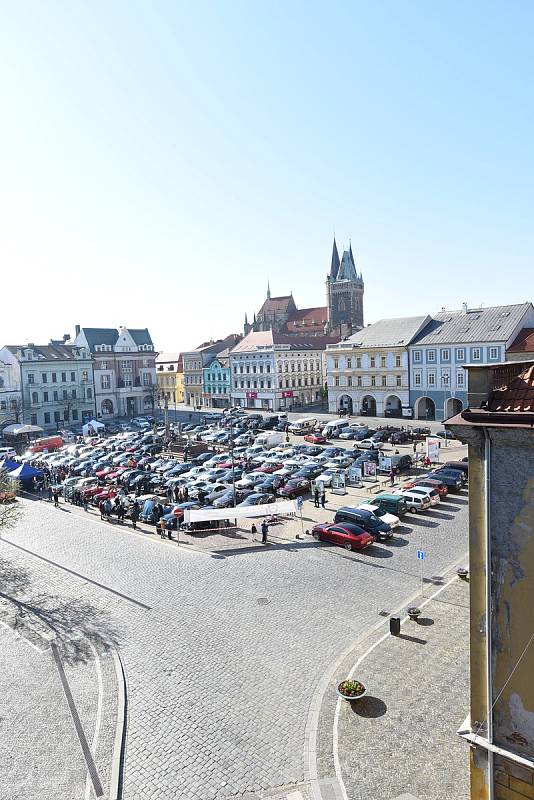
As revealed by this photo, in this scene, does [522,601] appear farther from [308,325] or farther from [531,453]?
[308,325]

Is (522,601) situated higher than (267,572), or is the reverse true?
(522,601)

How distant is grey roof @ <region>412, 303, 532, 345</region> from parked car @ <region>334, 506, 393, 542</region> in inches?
1408

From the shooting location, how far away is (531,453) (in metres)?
8.15

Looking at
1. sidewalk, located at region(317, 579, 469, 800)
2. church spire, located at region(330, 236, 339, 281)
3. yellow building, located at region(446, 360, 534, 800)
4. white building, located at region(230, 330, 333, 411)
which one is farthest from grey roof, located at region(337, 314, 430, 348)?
yellow building, located at region(446, 360, 534, 800)

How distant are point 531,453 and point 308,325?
353 ft

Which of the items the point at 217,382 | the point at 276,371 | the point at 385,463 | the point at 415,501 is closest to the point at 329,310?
the point at 217,382

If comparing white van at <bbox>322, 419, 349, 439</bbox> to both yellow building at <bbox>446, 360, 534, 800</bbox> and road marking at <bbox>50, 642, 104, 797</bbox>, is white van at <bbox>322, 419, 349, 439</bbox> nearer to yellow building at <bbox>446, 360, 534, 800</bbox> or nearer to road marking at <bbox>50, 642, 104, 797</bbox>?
road marking at <bbox>50, 642, 104, 797</bbox>

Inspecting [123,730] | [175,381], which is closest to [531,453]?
[123,730]

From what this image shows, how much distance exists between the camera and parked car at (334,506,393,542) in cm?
2472

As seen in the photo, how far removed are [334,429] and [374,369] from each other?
44.5 ft

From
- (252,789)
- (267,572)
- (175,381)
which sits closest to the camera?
(252,789)

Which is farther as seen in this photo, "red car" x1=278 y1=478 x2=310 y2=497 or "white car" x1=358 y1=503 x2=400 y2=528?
"red car" x1=278 y1=478 x2=310 y2=497

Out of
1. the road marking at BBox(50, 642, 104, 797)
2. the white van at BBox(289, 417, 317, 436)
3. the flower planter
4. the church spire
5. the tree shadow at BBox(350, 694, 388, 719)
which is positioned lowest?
the road marking at BBox(50, 642, 104, 797)

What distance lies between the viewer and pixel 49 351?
79062 millimetres
